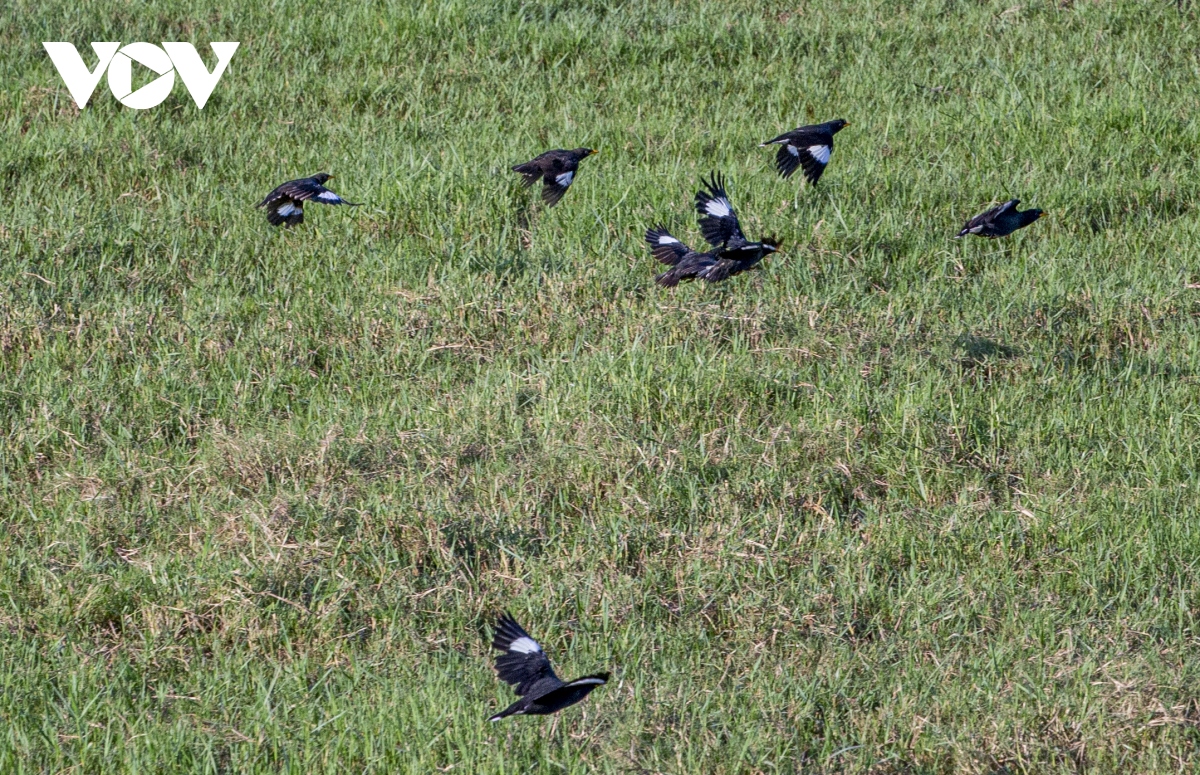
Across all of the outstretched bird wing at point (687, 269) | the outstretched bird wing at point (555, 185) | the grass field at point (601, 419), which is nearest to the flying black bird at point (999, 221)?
the grass field at point (601, 419)

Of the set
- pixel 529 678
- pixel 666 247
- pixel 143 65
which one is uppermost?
pixel 529 678

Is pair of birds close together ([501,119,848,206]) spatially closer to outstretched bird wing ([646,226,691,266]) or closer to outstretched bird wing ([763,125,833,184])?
outstretched bird wing ([763,125,833,184])

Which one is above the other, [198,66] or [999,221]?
[999,221]

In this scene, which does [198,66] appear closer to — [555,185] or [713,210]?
[555,185]

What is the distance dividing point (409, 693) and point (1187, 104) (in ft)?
18.4

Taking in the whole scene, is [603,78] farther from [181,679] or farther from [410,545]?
[181,679]

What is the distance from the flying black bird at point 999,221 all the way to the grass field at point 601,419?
25 cm

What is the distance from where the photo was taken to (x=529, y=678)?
11.2 feet

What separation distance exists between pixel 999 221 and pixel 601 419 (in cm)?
196

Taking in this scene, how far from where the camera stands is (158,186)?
6453mm

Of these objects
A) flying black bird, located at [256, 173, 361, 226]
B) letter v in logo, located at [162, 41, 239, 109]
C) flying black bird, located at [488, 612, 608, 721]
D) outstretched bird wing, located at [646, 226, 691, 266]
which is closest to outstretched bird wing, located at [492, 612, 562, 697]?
flying black bird, located at [488, 612, 608, 721]

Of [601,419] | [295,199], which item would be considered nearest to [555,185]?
[295,199]

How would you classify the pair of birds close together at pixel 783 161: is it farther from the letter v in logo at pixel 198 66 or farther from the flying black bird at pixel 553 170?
the letter v in logo at pixel 198 66

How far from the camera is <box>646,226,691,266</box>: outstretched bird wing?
18.0 ft
